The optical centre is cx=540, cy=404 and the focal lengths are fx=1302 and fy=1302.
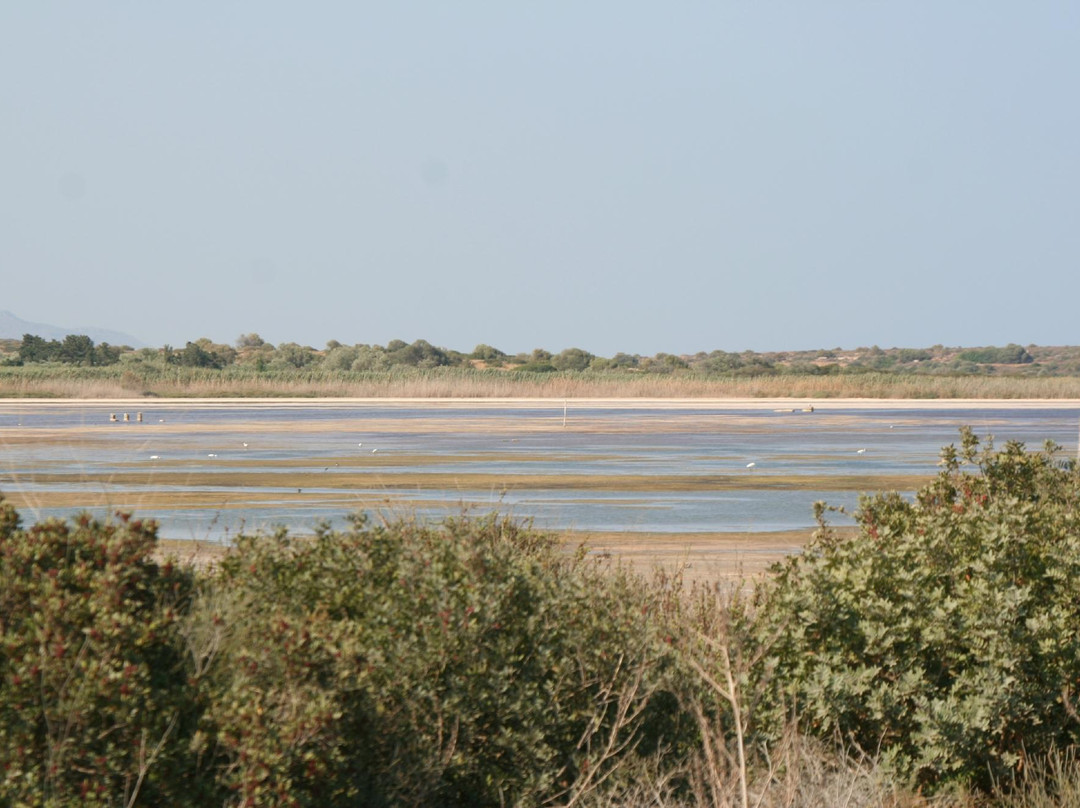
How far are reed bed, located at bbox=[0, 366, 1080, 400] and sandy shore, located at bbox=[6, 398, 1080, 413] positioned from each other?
3328mm

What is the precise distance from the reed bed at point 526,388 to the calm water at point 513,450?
12761 millimetres

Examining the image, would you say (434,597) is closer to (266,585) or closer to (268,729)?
(266,585)

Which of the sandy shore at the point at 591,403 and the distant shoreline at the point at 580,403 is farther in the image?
the distant shoreline at the point at 580,403

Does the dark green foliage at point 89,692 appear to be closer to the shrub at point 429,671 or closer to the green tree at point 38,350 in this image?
the shrub at point 429,671

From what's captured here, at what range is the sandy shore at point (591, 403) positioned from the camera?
64.4m

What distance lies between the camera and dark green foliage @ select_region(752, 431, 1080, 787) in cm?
632

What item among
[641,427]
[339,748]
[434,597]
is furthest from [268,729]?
[641,427]

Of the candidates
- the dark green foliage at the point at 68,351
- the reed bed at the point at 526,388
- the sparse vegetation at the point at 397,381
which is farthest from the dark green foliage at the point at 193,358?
the reed bed at the point at 526,388

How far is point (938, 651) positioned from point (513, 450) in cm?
2698

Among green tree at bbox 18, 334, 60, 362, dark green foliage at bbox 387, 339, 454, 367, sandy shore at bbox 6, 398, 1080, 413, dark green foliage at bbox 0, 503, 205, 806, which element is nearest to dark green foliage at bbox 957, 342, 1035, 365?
dark green foliage at bbox 387, 339, 454, 367

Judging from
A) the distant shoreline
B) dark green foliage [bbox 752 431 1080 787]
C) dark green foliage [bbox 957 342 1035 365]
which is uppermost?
dark green foliage [bbox 957 342 1035 365]

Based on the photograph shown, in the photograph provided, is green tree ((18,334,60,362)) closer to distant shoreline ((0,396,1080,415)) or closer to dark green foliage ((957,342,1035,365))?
distant shoreline ((0,396,1080,415))

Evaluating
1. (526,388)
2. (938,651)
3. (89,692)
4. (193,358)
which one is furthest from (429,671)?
(193,358)

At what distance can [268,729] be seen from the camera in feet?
14.9
